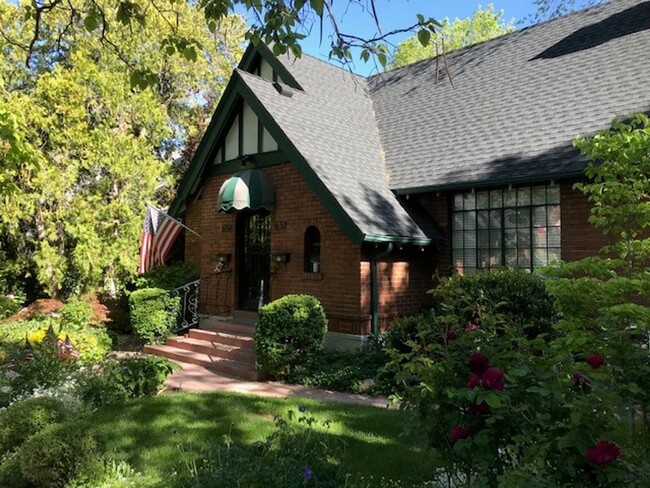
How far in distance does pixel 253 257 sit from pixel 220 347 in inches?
100

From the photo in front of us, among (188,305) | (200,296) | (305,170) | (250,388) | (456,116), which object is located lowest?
(250,388)

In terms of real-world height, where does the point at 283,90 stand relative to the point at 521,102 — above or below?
above

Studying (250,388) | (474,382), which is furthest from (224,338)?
(474,382)

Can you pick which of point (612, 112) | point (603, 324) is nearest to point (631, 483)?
point (603, 324)

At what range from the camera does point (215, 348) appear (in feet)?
35.3

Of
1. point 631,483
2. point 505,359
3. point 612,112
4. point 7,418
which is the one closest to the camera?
point 631,483

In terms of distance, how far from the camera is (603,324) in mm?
3662

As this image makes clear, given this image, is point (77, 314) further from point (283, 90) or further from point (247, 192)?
point (283, 90)

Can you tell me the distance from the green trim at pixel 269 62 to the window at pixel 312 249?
4.38 metres

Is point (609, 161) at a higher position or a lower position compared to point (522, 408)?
higher

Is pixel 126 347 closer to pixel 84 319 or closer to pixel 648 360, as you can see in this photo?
pixel 84 319

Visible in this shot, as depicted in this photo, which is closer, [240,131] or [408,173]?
[408,173]

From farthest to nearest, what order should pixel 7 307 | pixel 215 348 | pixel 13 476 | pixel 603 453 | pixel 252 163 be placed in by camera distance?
pixel 7 307
pixel 252 163
pixel 215 348
pixel 13 476
pixel 603 453

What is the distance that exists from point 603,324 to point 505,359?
3.13ft
